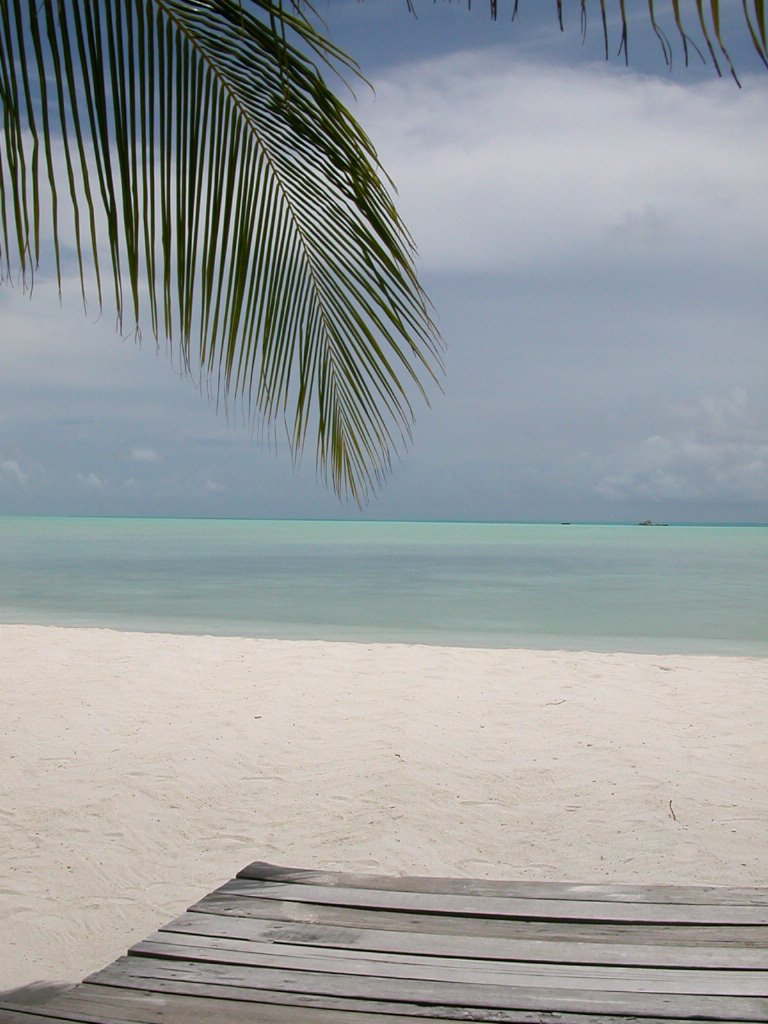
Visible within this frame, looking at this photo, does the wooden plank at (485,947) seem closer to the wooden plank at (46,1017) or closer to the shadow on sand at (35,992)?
the wooden plank at (46,1017)

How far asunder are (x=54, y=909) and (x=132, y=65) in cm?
334

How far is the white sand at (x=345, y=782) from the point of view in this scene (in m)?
4.05

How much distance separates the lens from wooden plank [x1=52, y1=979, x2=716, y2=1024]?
1738mm

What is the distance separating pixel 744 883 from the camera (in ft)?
13.0

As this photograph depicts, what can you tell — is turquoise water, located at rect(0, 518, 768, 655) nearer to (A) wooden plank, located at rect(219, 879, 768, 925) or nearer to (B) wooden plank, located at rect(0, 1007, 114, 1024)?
(A) wooden plank, located at rect(219, 879, 768, 925)

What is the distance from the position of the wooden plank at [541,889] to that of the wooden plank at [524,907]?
0.03 metres

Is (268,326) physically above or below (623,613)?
above

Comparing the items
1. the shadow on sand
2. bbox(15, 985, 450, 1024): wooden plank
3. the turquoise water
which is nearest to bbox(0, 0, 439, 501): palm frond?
bbox(15, 985, 450, 1024): wooden plank

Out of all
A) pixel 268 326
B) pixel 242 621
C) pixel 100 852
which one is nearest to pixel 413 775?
pixel 100 852

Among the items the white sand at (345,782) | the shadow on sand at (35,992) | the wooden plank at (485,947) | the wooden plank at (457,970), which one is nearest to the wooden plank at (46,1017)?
the wooden plank at (457,970)

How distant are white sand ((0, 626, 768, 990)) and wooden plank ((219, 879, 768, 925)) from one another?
1305 mm

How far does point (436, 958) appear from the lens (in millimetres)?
2059

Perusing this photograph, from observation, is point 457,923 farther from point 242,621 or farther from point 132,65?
point 242,621

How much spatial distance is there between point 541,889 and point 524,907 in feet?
0.49
